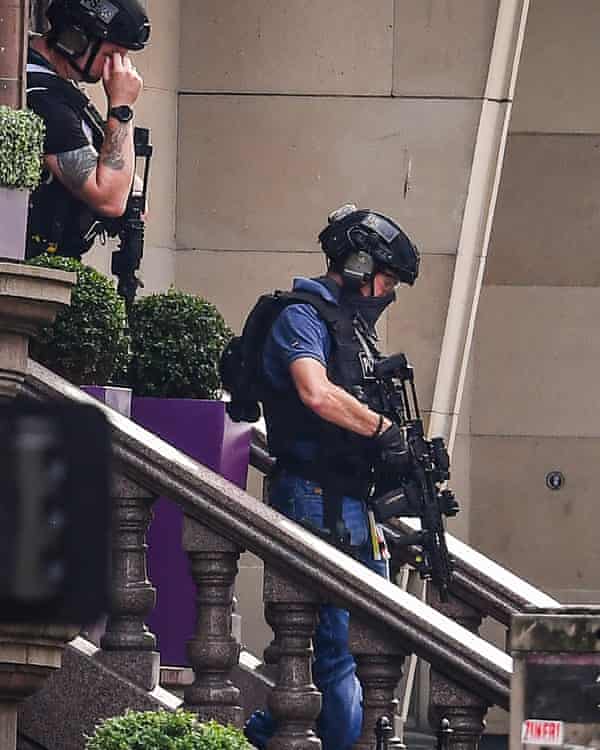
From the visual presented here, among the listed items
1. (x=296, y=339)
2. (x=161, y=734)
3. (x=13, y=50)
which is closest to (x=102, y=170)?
(x=13, y=50)

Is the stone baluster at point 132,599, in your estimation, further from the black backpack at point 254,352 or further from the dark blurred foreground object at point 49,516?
the dark blurred foreground object at point 49,516

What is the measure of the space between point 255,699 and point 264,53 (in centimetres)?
439

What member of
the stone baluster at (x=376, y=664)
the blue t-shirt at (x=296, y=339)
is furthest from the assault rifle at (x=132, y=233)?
the stone baluster at (x=376, y=664)

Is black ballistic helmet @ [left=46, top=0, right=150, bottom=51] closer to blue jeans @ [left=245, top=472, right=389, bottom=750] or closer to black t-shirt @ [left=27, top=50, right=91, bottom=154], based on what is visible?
black t-shirt @ [left=27, top=50, right=91, bottom=154]

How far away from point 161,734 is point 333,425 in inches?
58.1

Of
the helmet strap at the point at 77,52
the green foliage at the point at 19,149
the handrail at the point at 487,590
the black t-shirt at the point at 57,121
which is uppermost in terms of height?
the helmet strap at the point at 77,52

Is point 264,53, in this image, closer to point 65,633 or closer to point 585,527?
point 585,527

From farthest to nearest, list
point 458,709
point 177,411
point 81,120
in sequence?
point 177,411 → point 81,120 → point 458,709

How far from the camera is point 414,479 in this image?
605 cm

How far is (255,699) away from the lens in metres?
6.79

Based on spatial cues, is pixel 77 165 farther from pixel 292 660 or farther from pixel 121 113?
A: pixel 292 660

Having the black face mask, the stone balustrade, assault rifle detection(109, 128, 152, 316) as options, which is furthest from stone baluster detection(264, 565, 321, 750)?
assault rifle detection(109, 128, 152, 316)

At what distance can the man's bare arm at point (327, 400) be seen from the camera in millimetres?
5707

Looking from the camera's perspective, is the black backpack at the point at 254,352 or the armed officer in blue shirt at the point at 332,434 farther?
the black backpack at the point at 254,352
